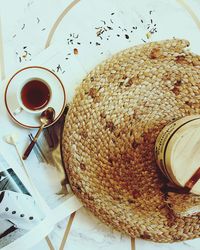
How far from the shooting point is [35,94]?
86 centimetres

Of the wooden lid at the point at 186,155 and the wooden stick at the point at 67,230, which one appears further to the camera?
the wooden stick at the point at 67,230

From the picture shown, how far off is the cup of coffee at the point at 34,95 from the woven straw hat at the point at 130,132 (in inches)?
2.2

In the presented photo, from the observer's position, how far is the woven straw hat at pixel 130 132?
827mm

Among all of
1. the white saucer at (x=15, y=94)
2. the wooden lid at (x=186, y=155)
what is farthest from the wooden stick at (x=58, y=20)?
the wooden lid at (x=186, y=155)

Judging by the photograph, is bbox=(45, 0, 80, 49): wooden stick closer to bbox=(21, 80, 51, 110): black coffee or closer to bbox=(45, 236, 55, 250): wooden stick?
bbox=(21, 80, 51, 110): black coffee

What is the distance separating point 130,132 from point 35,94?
0.60 ft

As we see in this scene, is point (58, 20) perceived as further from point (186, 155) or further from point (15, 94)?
point (186, 155)

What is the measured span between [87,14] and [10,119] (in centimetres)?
24

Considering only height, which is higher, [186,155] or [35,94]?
[35,94]

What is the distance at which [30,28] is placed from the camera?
2.87 ft

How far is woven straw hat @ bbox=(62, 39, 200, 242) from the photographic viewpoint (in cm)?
83

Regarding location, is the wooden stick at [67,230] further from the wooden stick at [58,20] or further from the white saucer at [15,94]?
the wooden stick at [58,20]

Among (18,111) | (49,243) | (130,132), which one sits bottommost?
(49,243)

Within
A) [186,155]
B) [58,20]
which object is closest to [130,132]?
[186,155]
